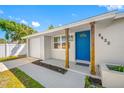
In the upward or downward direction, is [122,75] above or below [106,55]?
below

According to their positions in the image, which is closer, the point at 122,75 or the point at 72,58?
the point at 122,75

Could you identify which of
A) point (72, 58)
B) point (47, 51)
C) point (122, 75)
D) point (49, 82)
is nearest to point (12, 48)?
point (47, 51)

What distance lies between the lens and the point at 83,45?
8438 mm

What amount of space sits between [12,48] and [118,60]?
14277mm

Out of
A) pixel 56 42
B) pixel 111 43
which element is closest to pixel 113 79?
pixel 111 43

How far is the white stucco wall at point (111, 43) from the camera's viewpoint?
6.03 meters

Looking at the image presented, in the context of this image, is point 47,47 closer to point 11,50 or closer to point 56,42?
point 56,42

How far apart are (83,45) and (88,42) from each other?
0.50 meters

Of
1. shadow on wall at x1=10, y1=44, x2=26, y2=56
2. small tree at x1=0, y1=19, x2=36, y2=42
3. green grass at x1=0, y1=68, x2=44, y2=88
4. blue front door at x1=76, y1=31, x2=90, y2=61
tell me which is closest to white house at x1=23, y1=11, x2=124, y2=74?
blue front door at x1=76, y1=31, x2=90, y2=61

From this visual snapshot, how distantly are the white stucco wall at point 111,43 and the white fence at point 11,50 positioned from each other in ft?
42.4

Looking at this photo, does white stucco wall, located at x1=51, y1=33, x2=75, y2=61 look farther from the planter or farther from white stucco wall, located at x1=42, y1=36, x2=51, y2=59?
the planter

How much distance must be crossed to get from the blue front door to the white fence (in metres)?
11.0

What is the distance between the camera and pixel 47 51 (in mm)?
11203
